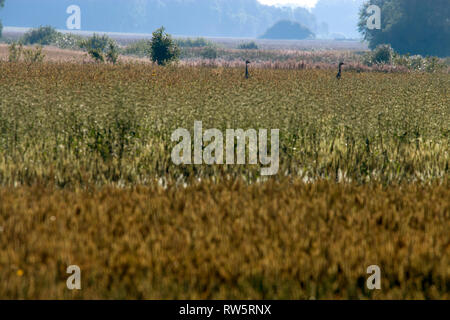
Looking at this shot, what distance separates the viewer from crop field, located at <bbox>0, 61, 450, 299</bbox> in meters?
4.58

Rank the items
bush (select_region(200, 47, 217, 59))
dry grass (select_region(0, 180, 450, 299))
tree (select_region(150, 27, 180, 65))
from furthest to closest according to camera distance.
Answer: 1. bush (select_region(200, 47, 217, 59))
2. tree (select_region(150, 27, 180, 65))
3. dry grass (select_region(0, 180, 450, 299))

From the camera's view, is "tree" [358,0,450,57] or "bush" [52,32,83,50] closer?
"bush" [52,32,83,50]

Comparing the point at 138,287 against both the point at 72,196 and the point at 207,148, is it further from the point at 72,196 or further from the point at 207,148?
the point at 207,148

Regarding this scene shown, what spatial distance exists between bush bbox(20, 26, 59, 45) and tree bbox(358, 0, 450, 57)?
35.1 meters

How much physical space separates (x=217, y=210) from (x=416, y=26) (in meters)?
64.8

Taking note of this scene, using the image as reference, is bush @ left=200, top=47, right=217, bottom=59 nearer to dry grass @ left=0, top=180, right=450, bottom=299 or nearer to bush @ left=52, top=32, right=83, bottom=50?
bush @ left=52, top=32, right=83, bottom=50

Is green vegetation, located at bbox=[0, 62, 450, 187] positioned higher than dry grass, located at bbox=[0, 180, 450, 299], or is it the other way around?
green vegetation, located at bbox=[0, 62, 450, 187]

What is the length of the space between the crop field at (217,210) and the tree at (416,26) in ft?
185

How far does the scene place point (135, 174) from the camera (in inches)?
334

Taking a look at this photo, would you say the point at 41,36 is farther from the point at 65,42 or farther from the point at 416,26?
the point at 416,26

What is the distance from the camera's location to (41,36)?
215 feet

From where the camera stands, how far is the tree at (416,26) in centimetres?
6425

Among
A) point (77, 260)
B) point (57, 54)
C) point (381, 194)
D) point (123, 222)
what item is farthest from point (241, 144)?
point (57, 54)

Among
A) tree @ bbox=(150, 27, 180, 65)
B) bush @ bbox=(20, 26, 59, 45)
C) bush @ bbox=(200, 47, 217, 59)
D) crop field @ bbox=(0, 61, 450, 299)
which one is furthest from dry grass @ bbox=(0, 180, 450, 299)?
bush @ bbox=(20, 26, 59, 45)
